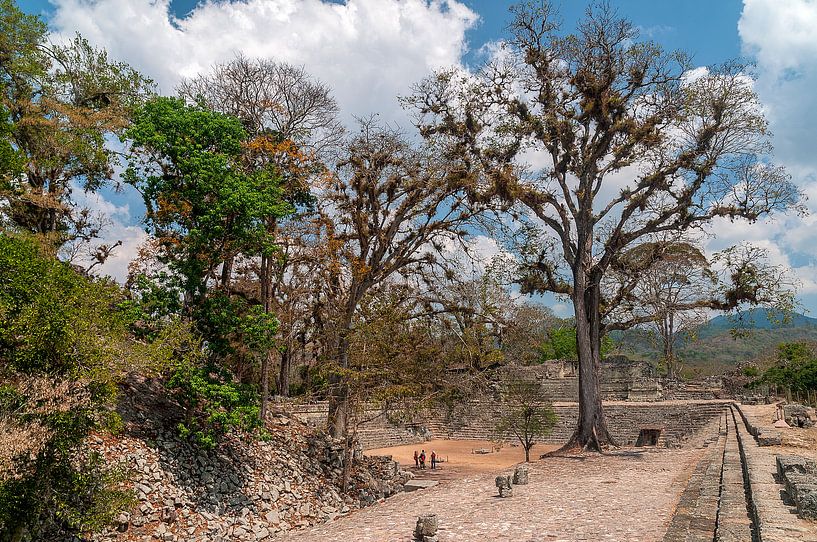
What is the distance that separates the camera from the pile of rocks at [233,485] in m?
11.0

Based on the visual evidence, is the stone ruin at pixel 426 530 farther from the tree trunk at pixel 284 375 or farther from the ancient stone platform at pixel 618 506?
the tree trunk at pixel 284 375

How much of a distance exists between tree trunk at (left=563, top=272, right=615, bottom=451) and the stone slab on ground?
1.81 metres

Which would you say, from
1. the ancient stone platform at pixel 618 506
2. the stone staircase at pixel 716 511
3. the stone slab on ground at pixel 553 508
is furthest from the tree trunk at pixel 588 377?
the stone staircase at pixel 716 511

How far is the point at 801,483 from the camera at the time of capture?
19.5 ft

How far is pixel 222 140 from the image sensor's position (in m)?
14.2

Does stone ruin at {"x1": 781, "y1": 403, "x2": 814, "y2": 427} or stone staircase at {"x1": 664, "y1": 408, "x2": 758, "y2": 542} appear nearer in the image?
stone staircase at {"x1": 664, "y1": 408, "x2": 758, "y2": 542}

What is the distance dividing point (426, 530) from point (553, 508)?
2.64m

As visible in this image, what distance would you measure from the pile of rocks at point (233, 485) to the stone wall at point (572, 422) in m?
6.98

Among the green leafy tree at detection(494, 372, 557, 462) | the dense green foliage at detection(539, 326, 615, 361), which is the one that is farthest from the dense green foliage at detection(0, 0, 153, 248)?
the dense green foliage at detection(539, 326, 615, 361)

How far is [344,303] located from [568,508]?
412 inches

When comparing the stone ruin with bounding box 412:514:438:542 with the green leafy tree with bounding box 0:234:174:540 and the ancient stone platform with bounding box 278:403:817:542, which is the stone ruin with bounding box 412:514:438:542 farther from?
the green leafy tree with bounding box 0:234:174:540

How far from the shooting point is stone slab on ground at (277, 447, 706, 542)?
25.4 ft

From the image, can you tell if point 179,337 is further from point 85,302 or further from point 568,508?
point 568,508

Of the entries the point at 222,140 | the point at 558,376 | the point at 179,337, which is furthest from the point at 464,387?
the point at 558,376
